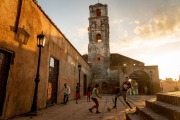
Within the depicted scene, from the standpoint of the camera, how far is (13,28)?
5.30m

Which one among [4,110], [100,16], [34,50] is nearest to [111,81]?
[100,16]

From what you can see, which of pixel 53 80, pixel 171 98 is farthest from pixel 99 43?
pixel 171 98

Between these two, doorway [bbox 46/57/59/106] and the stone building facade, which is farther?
doorway [bbox 46/57/59/106]

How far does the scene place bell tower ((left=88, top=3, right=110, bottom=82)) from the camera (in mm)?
24406

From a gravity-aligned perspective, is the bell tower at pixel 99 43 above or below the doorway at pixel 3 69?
above

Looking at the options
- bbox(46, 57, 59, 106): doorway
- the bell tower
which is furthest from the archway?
bbox(46, 57, 59, 106): doorway

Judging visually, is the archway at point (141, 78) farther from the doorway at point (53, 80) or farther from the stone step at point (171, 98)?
the stone step at point (171, 98)

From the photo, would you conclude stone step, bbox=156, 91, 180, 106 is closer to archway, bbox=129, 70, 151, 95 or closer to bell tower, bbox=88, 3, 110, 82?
bell tower, bbox=88, 3, 110, 82

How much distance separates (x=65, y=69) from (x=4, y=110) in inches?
266

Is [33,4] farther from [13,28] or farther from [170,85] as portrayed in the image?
[170,85]

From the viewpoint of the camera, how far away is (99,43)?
25.4m

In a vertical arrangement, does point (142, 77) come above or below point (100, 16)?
below

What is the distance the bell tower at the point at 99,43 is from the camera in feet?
80.1

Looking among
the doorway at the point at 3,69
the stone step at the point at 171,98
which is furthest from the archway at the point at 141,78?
the doorway at the point at 3,69
